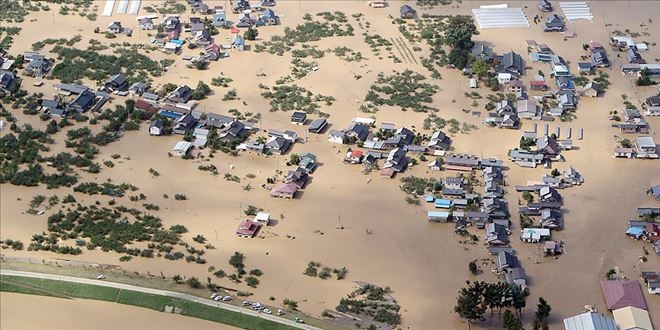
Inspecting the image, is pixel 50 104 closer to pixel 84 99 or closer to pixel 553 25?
pixel 84 99

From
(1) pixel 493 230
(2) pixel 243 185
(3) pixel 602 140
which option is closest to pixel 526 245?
(1) pixel 493 230

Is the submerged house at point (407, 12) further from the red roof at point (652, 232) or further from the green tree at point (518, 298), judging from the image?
the green tree at point (518, 298)

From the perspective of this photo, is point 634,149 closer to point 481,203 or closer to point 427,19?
point 481,203

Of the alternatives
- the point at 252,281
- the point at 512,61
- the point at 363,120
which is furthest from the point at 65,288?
the point at 512,61

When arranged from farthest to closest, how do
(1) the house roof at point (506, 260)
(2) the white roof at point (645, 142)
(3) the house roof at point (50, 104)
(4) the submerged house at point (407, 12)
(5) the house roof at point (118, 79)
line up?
1. (4) the submerged house at point (407, 12)
2. (5) the house roof at point (118, 79)
3. (3) the house roof at point (50, 104)
4. (2) the white roof at point (645, 142)
5. (1) the house roof at point (506, 260)

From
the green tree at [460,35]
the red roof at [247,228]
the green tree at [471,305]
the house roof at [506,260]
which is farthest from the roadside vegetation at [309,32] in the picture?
the green tree at [471,305]

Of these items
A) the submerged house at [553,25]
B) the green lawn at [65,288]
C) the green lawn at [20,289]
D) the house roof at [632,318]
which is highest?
the submerged house at [553,25]
